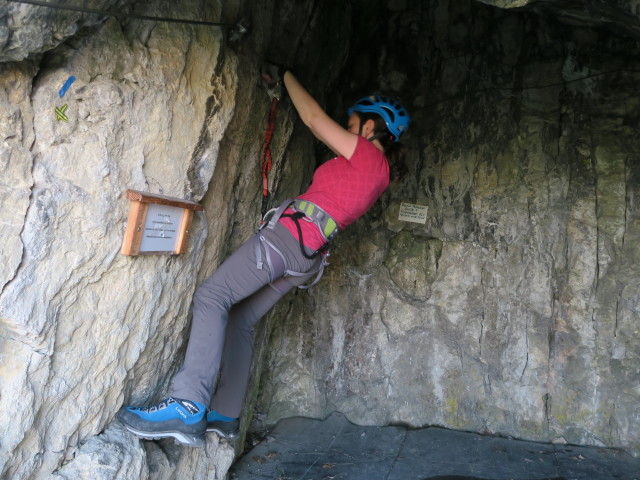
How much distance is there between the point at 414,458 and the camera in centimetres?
388

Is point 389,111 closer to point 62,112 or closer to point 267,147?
point 267,147

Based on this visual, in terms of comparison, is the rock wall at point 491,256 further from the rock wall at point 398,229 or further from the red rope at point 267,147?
the red rope at point 267,147

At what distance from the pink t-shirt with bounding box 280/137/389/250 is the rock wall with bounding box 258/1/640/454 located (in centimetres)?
172

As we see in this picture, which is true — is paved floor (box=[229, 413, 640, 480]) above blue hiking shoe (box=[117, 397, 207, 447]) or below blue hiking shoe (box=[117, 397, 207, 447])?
below

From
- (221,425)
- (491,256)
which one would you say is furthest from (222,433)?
(491,256)

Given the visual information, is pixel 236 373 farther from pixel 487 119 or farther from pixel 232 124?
pixel 487 119

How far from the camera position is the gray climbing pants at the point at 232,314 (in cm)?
258

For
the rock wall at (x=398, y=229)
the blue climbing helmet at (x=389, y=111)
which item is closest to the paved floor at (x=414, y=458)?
the rock wall at (x=398, y=229)

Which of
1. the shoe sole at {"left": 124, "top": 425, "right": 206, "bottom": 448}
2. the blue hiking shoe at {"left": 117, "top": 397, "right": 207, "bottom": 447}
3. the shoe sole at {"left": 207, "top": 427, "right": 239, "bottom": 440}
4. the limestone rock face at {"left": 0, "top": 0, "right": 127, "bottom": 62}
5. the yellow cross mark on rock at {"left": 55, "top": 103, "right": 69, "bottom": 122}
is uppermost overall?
the limestone rock face at {"left": 0, "top": 0, "right": 127, "bottom": 62}

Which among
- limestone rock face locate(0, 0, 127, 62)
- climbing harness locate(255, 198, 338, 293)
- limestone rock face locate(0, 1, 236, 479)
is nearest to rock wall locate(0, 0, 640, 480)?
limestone rock face locate(0, 1, 236, 479)

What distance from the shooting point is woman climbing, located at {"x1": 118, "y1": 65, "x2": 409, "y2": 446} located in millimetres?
2521

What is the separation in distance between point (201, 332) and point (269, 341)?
6.59ft

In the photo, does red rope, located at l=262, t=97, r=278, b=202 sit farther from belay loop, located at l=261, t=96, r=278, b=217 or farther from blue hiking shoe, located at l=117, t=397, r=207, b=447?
blue hiking shoe, located at l=117, t=397, r=207, b=447

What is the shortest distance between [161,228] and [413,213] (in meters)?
2.52
